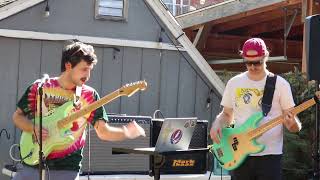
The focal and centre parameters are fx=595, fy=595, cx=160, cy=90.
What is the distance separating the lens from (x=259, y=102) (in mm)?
4297

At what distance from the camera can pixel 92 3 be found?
7016mm

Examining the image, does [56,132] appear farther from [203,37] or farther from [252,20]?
[203,37]

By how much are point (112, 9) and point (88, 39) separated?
49 cm

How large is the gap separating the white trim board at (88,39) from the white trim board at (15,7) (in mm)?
184

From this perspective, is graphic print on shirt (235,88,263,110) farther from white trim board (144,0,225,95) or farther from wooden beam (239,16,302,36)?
wooden beam (239,16,302,36)

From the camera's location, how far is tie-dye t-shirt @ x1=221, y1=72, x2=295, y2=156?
168 inches

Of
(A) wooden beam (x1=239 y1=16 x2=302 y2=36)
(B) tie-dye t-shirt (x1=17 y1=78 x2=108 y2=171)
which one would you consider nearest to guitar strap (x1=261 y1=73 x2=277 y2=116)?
(B) tie-dye t-shirt (x1=17 y1=78 x2=108 y2=171)

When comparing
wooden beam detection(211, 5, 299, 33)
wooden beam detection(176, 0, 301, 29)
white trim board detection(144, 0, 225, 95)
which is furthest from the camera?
wooden beam detection(211, 5, 299, 33)

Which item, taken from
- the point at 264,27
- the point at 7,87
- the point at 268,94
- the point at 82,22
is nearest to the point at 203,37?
the point at 264,27

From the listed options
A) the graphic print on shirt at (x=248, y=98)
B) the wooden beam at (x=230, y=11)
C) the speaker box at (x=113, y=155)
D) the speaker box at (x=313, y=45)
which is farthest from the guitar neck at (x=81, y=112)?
the wooden beam at (x=230, y=11)

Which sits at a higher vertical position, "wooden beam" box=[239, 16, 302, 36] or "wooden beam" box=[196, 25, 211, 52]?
"wooden beam" box=[239, 16, 302, 36]

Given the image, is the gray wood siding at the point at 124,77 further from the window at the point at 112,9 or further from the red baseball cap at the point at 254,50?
the red baseball cap at the point at 254,50

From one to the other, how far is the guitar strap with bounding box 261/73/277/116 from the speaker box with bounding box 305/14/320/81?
1.08 feet

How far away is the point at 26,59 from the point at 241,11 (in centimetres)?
347
